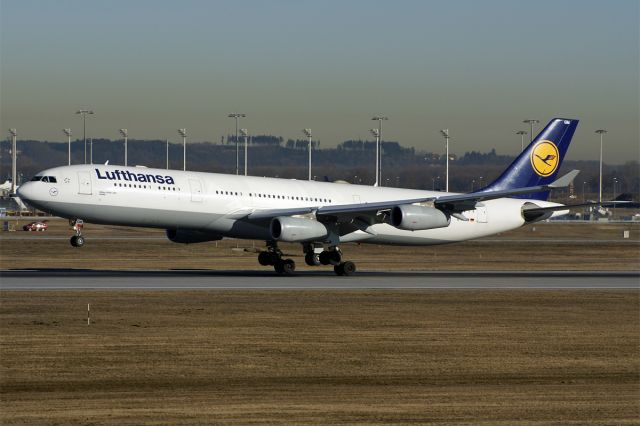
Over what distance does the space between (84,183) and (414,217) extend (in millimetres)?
15442

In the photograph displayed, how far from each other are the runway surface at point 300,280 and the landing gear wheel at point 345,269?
0.38 m

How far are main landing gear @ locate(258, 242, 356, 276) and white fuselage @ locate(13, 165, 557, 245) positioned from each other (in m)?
1.01

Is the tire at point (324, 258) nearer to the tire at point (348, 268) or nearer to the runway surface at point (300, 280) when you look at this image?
the runway surface at point (300, 280)

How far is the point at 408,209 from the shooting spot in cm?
5025

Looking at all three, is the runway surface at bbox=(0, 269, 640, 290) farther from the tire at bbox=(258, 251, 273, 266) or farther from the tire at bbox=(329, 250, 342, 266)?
the tire at bbox=(329, 250, 342, 266)

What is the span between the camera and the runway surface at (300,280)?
140ft

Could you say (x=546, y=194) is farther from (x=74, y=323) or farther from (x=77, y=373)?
(x=77, y=373)

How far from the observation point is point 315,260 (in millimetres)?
52250

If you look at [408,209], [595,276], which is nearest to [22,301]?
[408,209]

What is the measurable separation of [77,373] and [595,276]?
37.0 metres

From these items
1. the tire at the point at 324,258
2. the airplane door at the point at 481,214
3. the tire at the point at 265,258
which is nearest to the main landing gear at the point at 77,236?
the tire at the point at 265,258

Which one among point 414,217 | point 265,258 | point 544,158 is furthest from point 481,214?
point 265,258

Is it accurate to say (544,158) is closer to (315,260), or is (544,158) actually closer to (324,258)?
(324,258)

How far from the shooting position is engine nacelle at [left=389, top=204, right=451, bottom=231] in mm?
50031
